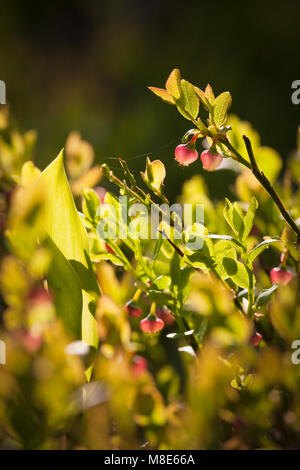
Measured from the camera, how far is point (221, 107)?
1.17 ft

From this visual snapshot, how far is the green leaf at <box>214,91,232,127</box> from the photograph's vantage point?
1.15 feet

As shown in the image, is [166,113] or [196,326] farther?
[166,113]

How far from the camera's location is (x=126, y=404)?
0.95 feet

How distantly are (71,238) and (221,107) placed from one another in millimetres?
152

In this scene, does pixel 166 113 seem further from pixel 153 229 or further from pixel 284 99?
pixel 153 229

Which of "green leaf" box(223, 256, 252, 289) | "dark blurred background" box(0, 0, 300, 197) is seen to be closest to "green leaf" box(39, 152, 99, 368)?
"green leaf" box(223, 256, 252, 289)

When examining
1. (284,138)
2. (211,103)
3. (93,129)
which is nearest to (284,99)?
(284,138)

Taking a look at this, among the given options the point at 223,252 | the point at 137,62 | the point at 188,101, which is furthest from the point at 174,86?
the point at 137,62

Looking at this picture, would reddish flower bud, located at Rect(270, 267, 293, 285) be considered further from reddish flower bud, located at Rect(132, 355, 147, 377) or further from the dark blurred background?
the dark blurred background

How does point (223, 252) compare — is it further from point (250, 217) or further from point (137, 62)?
point (137, 62)

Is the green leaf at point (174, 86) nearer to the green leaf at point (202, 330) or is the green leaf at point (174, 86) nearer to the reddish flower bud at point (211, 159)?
the reddish flower bud at point (211, 159)

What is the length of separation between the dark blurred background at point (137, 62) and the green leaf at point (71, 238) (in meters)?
1.20

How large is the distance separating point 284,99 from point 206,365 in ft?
6.20

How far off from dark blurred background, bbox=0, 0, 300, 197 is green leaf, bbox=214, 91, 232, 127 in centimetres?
125
